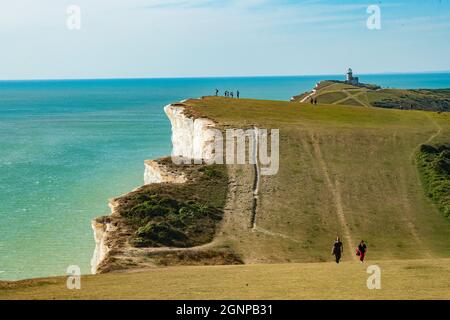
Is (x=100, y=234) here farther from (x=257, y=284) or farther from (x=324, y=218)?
(x=257, y=284)

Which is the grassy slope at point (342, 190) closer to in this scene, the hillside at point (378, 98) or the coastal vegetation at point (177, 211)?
the coastal vegetation at point (177, 211)

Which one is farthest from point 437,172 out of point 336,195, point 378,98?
point 378,98

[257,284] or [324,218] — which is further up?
[257,284]

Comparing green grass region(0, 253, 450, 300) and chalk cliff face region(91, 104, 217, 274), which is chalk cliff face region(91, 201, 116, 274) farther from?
green grass region(0, 253, 450, 300)

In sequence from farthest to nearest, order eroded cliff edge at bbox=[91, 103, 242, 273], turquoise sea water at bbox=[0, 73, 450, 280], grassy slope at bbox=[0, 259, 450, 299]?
turquoise sea water at bbox=[0, 73, 450, 280] < eroded cliff edge at bbox=[91, 103, 242, 273] < grassy slope at bbox=[0, 259, 450, 299]

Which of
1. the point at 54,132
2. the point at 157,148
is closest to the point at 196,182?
the point at 157,148

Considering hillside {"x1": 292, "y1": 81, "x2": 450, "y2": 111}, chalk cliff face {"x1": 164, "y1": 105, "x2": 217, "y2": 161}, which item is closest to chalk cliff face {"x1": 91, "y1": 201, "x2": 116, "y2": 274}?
chalk cliff face {"x1": 164, "y1": 105, "x2": 217, "y2": 161}

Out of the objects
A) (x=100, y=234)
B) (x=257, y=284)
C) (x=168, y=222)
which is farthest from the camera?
(x=168, y=222)

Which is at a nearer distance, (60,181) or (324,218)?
(324,218)
